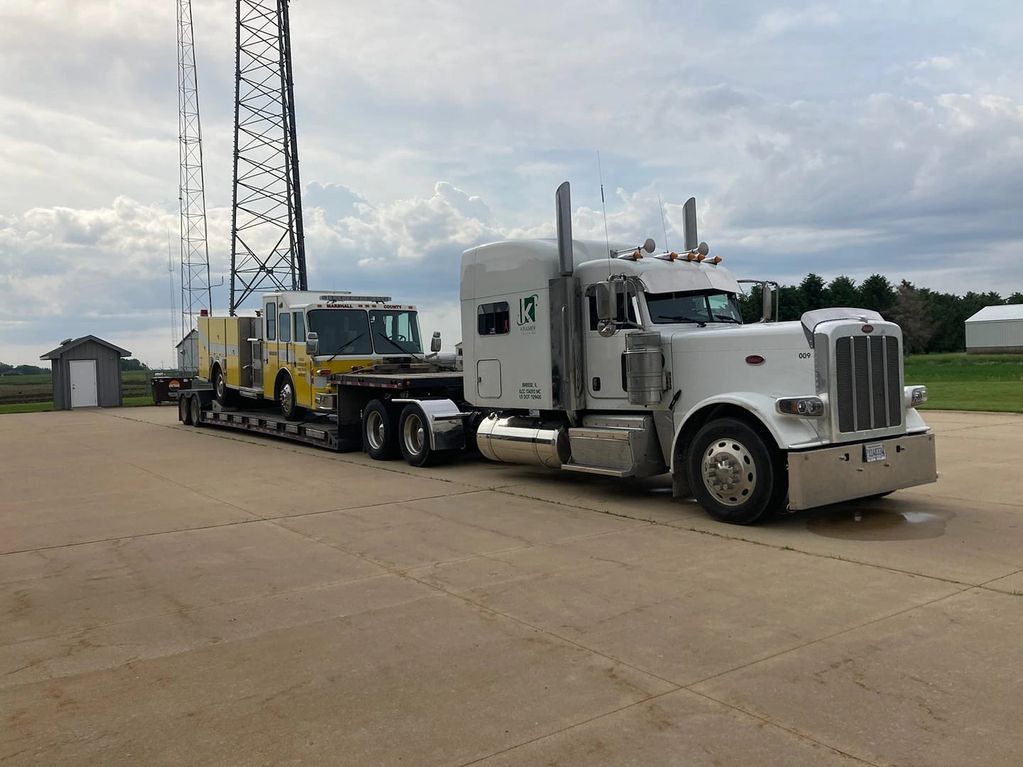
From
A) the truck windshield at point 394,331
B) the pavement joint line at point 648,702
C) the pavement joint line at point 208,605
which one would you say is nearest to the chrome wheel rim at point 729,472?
the pavement joint line at point 208,605

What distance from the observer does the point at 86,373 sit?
33.6 m

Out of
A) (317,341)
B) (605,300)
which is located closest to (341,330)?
(317,341)

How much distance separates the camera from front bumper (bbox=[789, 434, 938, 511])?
7.23 meters

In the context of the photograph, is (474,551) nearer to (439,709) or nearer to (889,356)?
(439,709)

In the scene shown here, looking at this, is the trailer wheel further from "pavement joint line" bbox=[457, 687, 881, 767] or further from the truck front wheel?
"pavement joint line" bbox=[457, 687, 881, 767]

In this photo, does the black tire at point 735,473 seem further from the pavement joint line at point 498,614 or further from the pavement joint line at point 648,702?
the pavement joint line at point 648,702

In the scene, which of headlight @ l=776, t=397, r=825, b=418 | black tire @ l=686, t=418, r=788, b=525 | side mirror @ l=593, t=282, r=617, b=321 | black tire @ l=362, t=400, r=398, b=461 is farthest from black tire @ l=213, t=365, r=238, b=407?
headlight @ l=776, t=397, r=825, b=418

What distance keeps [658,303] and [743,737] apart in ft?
20.2

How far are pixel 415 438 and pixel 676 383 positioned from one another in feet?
17.6

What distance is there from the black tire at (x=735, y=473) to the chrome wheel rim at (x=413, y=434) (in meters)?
5.54

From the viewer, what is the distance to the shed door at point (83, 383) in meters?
33.2

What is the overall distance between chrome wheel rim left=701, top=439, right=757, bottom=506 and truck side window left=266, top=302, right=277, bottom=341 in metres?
10.6

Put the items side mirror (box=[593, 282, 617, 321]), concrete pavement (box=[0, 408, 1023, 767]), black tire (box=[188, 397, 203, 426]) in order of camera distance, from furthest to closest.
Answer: black tire (box=[188, 397, 203, 426]), side mirror (box=[593, 282, 617, 321]), concrete pavement (box=[0, 408, 1023, 767])

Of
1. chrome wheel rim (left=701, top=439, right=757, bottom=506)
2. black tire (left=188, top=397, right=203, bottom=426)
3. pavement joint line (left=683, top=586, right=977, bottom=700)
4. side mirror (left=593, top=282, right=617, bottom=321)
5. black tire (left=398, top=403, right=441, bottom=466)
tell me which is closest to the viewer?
pavement joint line (left=683, top=586, right=977, bottom=700)
